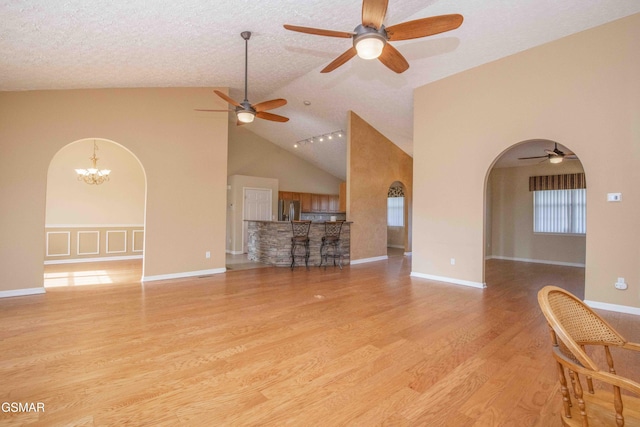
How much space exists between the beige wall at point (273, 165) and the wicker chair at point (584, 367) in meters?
8.94

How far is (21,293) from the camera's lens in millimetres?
4258

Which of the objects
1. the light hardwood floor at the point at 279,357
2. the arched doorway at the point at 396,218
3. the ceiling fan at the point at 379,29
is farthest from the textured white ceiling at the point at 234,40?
the arched doorway at the point at 396,218

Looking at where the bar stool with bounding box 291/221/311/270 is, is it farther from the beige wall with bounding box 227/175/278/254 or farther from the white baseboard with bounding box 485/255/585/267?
the white baseboard with bounding box 485/255/585/267

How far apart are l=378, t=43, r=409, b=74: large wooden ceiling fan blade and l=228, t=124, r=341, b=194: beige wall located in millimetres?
6958

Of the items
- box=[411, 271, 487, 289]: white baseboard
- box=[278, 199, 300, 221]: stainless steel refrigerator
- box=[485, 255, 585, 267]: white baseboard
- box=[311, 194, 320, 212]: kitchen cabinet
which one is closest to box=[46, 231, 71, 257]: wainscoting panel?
box=[278, 199, 300, 221]: stainless steel refrigerator

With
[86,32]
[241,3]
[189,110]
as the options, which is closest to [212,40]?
[241,3]

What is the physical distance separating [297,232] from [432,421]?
17.5 ft

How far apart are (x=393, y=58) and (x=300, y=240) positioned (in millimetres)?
4393

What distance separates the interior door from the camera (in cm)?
920

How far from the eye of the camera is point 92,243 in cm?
727

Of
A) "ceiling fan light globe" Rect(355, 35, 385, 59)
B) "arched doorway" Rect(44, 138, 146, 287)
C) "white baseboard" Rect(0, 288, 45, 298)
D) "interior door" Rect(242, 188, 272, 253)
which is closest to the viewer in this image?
"ceiling fan light globe" Rect(355, 35, 385, 59)

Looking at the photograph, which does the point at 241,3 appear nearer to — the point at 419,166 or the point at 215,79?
the point at 215,79

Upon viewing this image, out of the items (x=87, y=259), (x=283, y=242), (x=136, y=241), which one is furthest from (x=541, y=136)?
(x=87, y=259)

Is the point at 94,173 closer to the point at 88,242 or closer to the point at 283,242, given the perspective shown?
the point at 88,242
